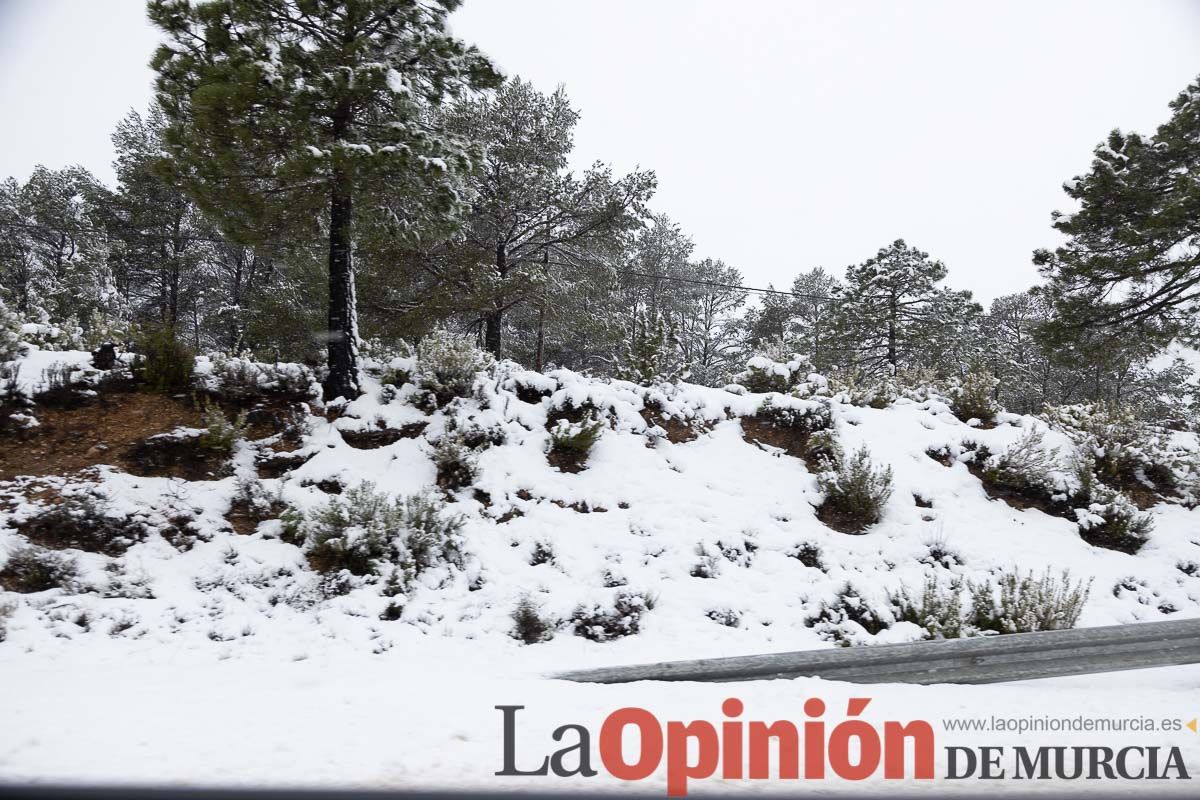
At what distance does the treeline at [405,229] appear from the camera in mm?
6277

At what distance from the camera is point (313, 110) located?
6.40m

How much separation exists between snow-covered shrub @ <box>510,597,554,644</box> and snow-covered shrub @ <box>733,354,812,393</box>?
20.7 feet

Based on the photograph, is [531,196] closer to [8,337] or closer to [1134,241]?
[8,337]

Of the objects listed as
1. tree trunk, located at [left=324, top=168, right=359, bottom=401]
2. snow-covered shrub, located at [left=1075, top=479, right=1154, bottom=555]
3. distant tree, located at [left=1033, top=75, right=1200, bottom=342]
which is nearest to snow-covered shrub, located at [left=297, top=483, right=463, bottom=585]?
tree trunk, located at [left=324, top=168, right=359, bottom=401]

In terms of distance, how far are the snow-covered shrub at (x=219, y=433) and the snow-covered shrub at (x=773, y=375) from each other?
7518mm

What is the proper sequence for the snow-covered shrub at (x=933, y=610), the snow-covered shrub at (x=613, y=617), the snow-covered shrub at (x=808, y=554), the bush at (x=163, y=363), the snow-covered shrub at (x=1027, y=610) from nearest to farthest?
the snow-covered shrub at (x=1027, y=610) < the snow-covered shrub at (x=933, y=610) < the snow-covered shrub at (x=613, y=617) < the snow-covered shrub at (x=808, y=554) < the bush at (x=163, y=363)

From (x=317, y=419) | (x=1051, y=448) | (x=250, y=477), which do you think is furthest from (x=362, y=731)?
(x=1051, y=448)

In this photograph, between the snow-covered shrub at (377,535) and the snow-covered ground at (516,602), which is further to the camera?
the snow-covered shrub at (377,535)

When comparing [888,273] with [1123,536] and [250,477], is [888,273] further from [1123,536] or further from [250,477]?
[250,477]

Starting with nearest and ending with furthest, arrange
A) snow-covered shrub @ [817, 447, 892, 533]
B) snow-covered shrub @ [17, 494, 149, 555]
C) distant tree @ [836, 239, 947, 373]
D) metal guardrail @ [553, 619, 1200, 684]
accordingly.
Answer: metal guardrail @ [553, 619, 1200, 684], snow-covered shrub @ [17, 494, 149, 555], snow-covered shrub @ [817, 447, 892, 533], distant tree @ [836, 239, 947, 373]

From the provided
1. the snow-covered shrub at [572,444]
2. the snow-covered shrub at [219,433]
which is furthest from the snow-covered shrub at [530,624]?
the snow-covered shrub at [219,433]

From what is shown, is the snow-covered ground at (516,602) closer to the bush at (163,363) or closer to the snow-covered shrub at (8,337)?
the bush at (163,363)

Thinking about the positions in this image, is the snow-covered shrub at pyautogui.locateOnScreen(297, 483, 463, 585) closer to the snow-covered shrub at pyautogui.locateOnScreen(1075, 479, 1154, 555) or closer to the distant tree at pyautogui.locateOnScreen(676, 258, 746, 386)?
the snow-covered shrub at pyautogui.locateOnScreen(1075, 479, 1154, 555)

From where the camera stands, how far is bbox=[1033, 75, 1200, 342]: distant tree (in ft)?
29.2
